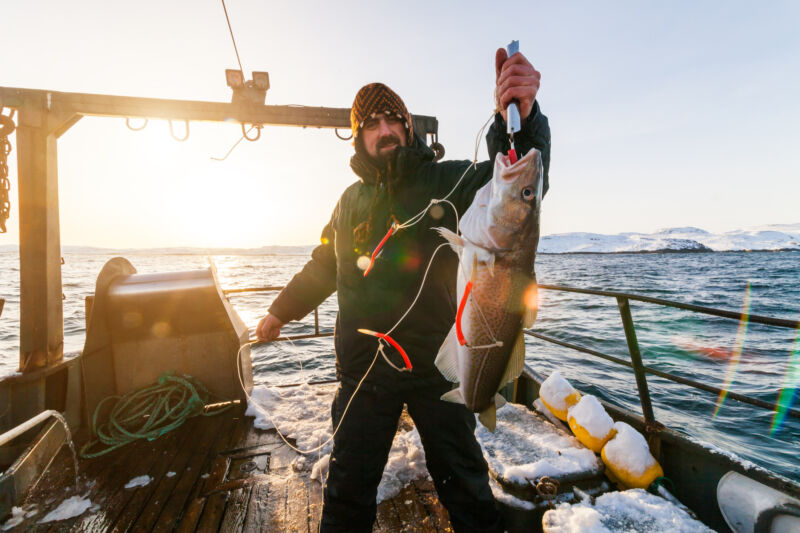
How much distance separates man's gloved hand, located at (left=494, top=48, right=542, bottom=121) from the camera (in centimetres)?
156

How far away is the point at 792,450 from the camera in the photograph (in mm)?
6508

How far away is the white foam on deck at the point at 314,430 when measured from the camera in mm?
3051

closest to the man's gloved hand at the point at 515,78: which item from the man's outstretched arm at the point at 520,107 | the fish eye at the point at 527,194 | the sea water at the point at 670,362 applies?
the man's outstretched arm at the point at 520,107

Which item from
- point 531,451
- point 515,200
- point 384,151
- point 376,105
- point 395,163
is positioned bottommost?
point 531,451

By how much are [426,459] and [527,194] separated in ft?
4.82

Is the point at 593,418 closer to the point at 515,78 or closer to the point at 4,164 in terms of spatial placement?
the point at 515,78

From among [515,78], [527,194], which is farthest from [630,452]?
[515,78]

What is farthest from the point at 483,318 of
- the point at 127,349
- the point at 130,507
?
the point at 127,349

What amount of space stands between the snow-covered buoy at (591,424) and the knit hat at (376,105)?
261 centimetres

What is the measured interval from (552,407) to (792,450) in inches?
254

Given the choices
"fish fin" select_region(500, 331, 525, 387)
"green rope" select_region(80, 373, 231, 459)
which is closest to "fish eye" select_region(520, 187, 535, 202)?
"fish fin" select_region(500, 331, 525, 387)

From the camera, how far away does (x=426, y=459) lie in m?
2.00

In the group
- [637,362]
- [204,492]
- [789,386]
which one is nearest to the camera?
[204,492]

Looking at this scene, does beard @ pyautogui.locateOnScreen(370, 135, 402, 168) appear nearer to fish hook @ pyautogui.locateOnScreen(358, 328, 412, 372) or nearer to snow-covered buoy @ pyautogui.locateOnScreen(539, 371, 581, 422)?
fish hook @ pyautogui.locateOnScreen(358, 328, 412, 372)
